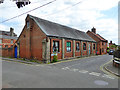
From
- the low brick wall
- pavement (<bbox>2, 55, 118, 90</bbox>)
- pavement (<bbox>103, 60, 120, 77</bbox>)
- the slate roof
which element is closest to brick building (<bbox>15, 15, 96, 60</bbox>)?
the slate roof

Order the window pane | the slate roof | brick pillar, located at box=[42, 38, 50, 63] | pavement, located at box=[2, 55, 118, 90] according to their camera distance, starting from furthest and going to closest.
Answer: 1. the window pane
2. the slate roof
3. brick pillar, located at box=[42, 38, 50, 63]
4. pavement, located at box=[2, 55, 118, 90]

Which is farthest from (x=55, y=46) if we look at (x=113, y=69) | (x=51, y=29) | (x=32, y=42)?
(x=113, y=69)

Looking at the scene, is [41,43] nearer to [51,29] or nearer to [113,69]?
[51,29]

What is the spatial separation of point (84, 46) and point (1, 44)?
3315 centimetres

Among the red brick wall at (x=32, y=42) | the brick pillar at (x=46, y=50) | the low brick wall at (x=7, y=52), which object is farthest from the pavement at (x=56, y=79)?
the low brick wall at (x=7, y=52)

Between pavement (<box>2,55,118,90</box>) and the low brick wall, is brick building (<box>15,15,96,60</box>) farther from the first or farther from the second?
pavement (<box>2,55,118,90</box>)

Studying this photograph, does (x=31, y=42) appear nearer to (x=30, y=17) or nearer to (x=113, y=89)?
(x=30, y=17)

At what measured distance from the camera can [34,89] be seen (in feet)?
16.8

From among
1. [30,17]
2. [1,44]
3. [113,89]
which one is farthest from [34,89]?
Result: [1,44]

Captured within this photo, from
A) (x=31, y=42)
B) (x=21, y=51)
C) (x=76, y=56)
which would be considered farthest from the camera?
(x=76, y=56)

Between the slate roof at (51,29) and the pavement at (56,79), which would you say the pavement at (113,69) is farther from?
the slate roof at (51,29)

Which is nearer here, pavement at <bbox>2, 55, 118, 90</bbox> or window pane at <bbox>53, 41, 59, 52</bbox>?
pavement at <bbox>2, 55, 118, 90</bbox>

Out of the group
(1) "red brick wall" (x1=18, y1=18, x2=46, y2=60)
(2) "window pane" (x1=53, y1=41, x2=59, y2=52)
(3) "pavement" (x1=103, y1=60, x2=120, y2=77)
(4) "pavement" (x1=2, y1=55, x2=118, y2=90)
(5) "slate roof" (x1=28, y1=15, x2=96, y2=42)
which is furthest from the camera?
(2) "window pane" (x1=53, y1=41, x2=59, y2=52)

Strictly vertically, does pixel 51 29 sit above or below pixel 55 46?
above
